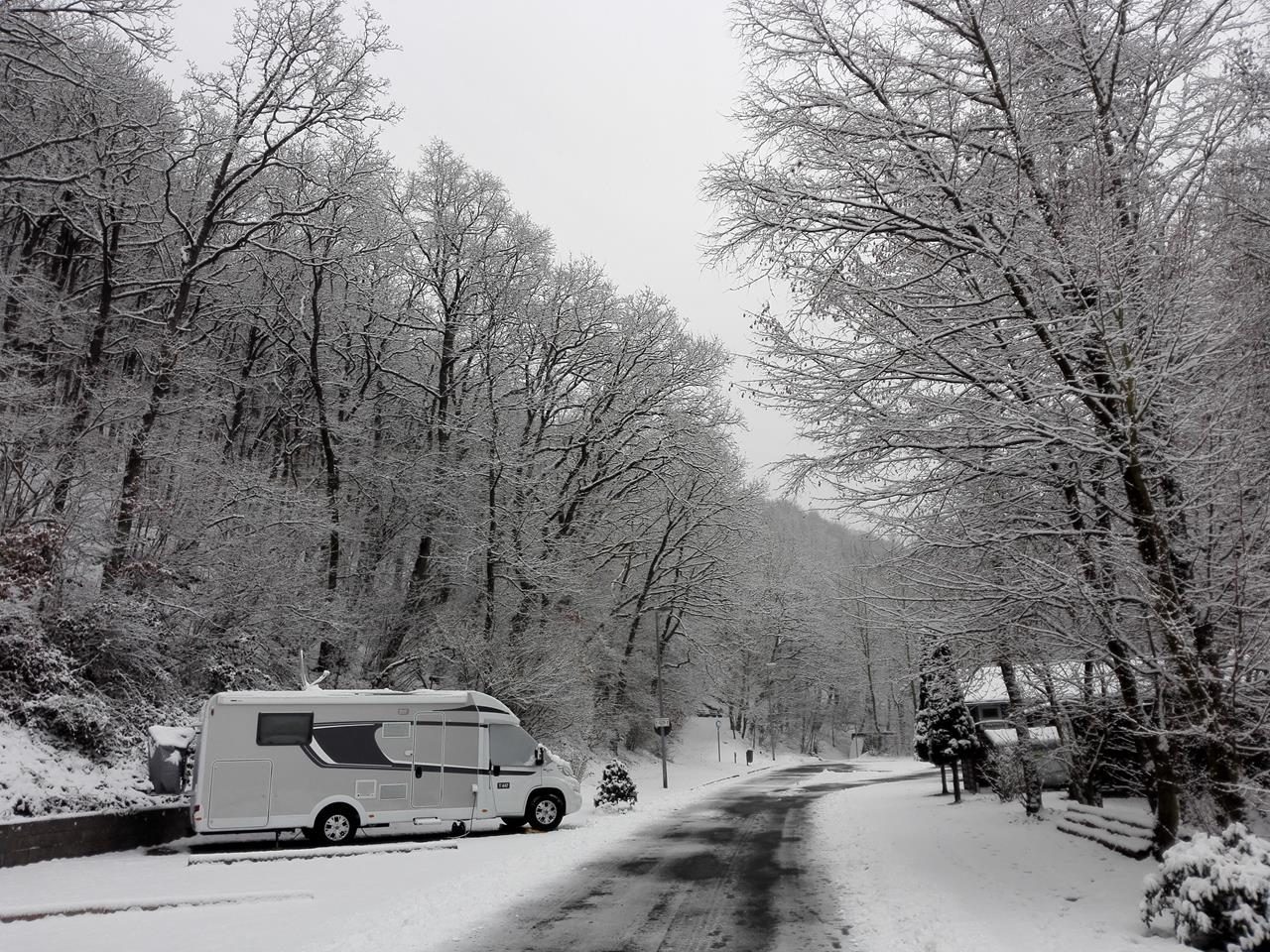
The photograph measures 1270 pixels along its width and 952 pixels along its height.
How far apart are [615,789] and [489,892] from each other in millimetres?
11484

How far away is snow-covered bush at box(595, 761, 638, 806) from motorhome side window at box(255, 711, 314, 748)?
30.0 feet

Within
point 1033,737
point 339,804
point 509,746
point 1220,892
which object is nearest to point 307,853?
point 339,804

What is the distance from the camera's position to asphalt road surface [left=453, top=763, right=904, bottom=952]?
8125 millimetres

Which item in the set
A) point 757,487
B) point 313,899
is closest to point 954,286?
point 313,899

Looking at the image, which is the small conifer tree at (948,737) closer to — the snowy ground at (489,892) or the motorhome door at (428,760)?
the snowy ground at (489,892)

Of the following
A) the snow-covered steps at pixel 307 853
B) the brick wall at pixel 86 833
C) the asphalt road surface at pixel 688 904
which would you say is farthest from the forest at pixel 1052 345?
the brick wall at pixel 86 833

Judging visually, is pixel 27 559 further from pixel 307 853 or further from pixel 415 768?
pixel 415 768

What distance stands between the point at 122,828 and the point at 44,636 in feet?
12.7

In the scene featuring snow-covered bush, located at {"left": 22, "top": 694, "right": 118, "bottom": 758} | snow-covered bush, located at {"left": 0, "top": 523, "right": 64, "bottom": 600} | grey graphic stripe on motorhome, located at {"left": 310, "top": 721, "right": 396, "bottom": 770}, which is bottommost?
grey graphic stripe on motorhome, located at {"left": 310, "top": 721, "right": 396, "bottom": 770}

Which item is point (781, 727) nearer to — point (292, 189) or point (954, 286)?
point (292, 189)

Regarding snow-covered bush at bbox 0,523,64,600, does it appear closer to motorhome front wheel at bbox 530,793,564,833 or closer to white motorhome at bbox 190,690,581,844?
white motorhome at bbox 190,690,581,844

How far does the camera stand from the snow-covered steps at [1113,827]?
11367mm

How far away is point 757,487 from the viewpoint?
128ft

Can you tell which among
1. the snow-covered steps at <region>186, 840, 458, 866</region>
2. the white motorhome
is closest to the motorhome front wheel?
the white motorhome
